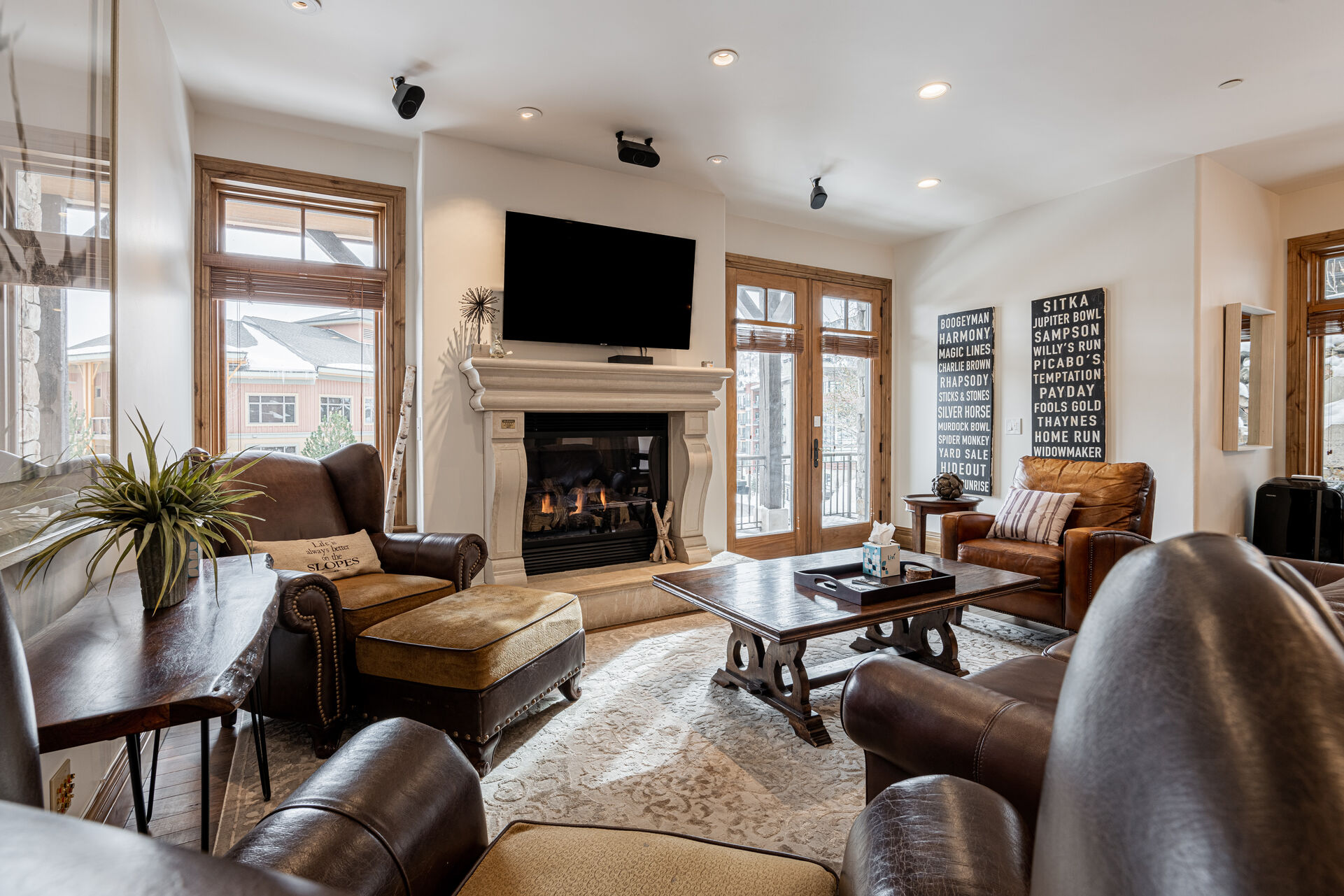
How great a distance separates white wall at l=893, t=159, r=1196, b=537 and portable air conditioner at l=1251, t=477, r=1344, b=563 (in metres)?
0.70

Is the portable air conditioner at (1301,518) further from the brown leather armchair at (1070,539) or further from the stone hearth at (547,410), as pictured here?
the stone hearth at (547,410)

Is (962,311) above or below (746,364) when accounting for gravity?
above

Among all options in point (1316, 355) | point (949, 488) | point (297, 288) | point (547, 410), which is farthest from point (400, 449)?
point (1316, 355)

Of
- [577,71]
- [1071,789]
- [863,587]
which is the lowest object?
[863,587]

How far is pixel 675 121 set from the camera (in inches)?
140

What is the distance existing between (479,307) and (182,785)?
2.56 metres

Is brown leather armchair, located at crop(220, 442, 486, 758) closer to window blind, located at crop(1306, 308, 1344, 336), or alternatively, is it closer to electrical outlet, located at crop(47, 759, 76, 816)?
electrical outlet, located at crop(47, 759, 76, 816)

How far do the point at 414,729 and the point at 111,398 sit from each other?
5.33 ft

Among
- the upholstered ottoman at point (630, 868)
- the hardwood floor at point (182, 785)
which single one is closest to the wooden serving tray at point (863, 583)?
the upholstered ottoman at point (630, 868)

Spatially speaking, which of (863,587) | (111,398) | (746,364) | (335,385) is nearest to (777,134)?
(746,364)

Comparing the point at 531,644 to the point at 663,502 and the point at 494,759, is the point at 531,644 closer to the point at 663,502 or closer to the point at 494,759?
the point at 494,759

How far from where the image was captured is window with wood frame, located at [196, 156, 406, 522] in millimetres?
3516

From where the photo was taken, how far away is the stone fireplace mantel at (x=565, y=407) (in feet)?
12.1

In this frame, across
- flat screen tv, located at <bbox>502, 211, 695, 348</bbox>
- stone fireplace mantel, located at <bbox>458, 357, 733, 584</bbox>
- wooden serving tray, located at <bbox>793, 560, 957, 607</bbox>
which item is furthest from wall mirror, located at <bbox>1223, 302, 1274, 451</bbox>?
flat screen tv, located at <bbox>502, 211, 695, 348</bbox>
